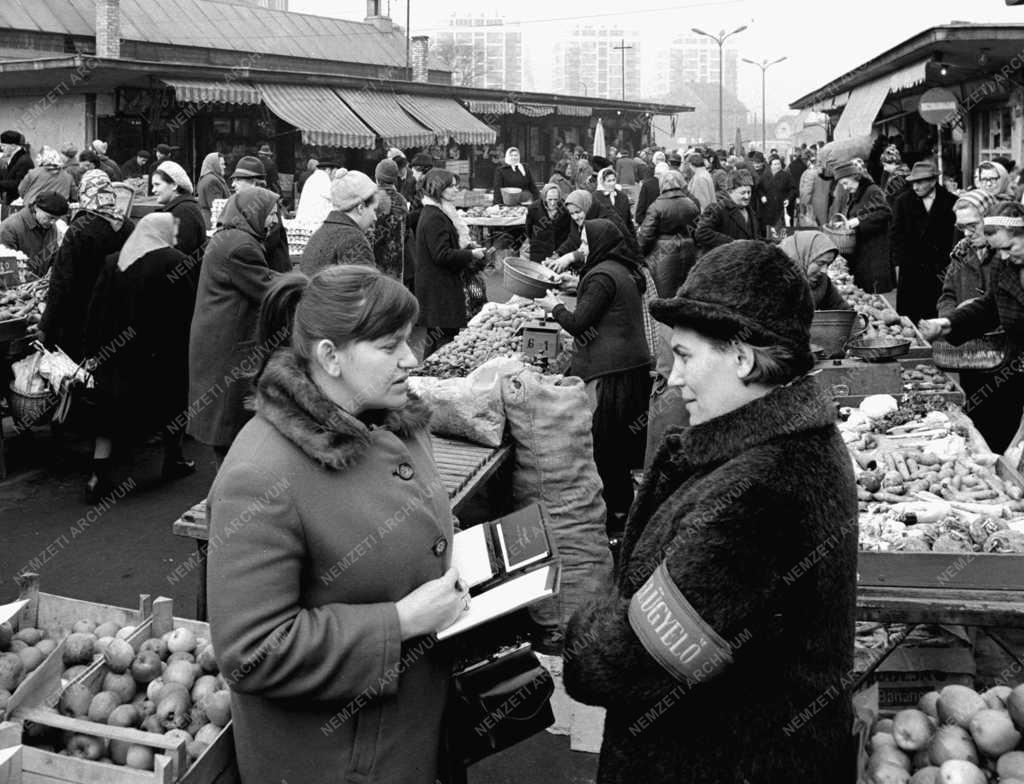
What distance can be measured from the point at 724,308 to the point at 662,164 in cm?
1666

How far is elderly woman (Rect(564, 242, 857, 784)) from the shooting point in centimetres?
191

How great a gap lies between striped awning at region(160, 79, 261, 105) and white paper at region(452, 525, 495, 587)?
748 inches

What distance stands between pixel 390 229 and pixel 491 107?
75.9ft

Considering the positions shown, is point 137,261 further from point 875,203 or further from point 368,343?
point 875,203

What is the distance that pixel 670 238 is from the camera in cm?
948

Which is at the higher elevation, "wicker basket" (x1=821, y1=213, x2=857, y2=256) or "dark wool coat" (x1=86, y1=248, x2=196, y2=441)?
"wicker basket" (x1=821, y1=213, x2=857, y2=256)

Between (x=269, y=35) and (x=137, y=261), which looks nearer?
(x=137, y=261)

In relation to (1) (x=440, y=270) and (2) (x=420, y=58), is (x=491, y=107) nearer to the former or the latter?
(2) (x=420, y=58)

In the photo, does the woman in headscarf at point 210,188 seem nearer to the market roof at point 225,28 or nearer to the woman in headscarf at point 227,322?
the woman in headscarf at point 227,322

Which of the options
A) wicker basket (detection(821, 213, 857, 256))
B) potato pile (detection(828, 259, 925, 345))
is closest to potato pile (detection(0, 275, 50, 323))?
potato pile (detection(828, 259, 925, 345))

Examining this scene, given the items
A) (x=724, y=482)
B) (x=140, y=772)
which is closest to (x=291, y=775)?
(x=140, y=772)

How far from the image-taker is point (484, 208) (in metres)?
18.7

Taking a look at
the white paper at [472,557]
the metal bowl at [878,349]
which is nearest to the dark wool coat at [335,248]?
the metal bowl at [878,349]

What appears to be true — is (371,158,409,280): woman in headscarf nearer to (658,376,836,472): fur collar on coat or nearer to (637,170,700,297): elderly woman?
(637,170,700,297): elderly woman
